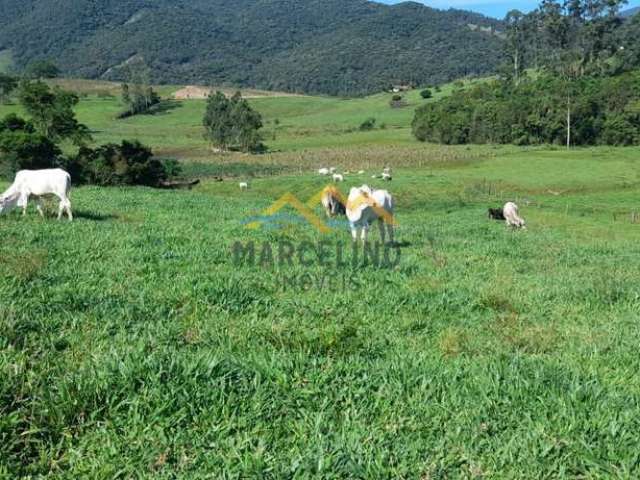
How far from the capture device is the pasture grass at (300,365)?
391cm

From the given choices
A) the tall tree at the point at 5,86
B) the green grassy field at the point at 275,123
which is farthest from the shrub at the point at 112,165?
the tall tree at the point at 5,86

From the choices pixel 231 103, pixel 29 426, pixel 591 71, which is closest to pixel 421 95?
pixel 591 71

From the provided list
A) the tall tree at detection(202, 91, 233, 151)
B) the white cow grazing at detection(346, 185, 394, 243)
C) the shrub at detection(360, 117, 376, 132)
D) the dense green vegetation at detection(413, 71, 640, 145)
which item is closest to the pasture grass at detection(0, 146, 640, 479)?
the white cow grazing at detection(346, 185, 394, 243)

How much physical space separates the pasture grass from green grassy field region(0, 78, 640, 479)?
20 millimetres

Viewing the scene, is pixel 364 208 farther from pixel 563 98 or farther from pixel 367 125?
pixel 367 125

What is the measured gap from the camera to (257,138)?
328ft

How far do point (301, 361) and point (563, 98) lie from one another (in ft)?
328

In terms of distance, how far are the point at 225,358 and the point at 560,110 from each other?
95.7m

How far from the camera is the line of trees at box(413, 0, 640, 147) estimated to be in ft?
293

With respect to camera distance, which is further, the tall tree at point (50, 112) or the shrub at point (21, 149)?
the tall tree at point (50, 112)

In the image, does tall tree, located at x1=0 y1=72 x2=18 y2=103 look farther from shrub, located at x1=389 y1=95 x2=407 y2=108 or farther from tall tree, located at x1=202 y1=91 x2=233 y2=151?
shrub, located at x1=389 y1=95 x2=407 y2=108

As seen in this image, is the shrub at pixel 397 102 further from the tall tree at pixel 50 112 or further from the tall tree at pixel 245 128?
the tall tree at pixel 50 112

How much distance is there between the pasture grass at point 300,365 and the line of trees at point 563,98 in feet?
282
